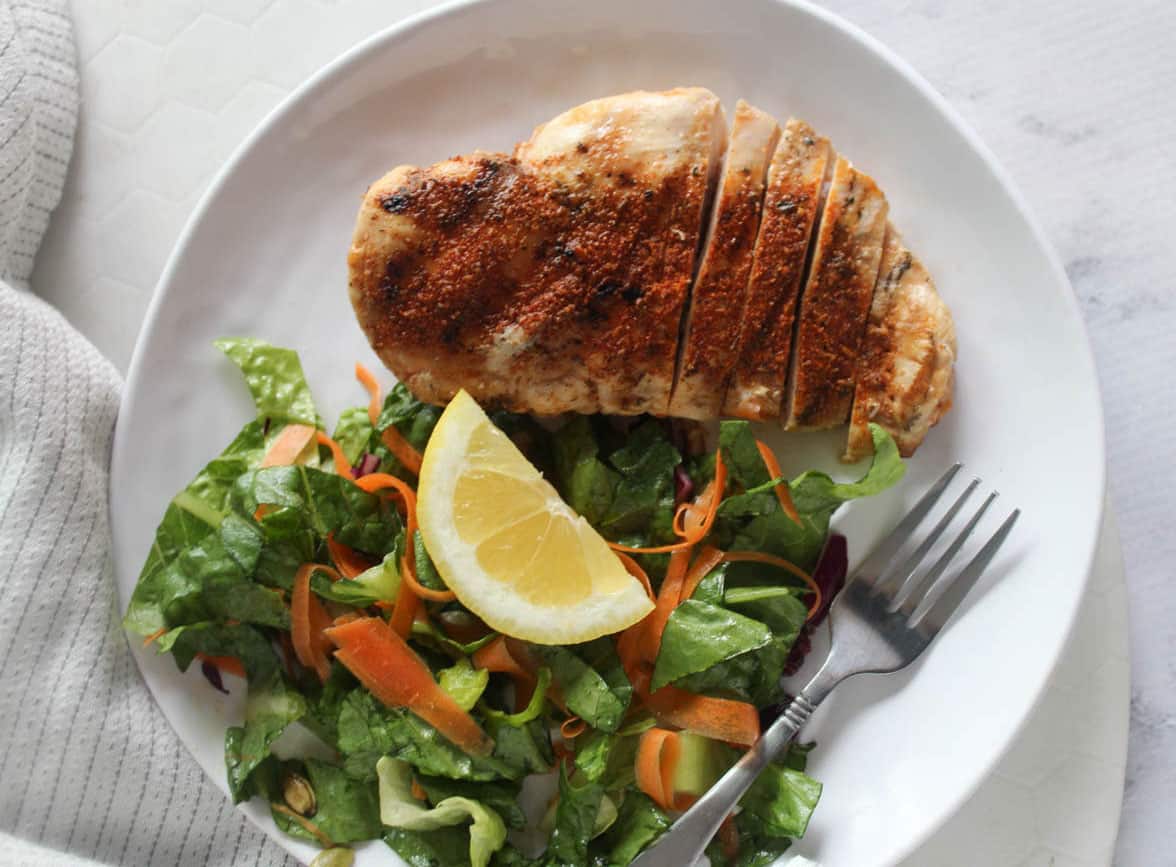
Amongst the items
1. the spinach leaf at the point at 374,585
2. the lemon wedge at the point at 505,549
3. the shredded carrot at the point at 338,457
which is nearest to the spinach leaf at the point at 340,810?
the spinach leaf at the point at 374,585

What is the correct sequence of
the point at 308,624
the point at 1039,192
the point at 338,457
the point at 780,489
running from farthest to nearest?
the point at 1039,192
the point at 338,457
the point at 308,624
the point at 780,489

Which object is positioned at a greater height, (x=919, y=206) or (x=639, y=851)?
(x=919, y=206)

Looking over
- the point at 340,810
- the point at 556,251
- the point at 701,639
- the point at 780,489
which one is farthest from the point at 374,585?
the point at 780,489

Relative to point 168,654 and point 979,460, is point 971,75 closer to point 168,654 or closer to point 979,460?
point 979,460

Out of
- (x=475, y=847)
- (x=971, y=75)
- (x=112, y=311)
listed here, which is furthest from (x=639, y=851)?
(x=971, y=75)

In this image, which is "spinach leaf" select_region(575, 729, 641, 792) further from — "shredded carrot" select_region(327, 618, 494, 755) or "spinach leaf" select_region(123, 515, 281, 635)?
"spinach leaf" select_region(123, 515, 281, 635)

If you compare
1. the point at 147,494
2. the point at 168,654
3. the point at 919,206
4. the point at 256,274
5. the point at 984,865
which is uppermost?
the point at 919,206

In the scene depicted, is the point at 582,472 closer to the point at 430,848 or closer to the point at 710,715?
the point at 710,715
